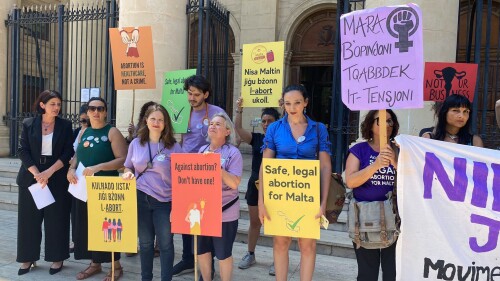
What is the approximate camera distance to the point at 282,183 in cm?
339

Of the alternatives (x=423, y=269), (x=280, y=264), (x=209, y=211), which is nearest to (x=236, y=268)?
(x=280, y=264)

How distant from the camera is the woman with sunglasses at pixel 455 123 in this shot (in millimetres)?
3188

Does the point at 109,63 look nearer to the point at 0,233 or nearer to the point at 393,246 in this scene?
the point at 0,233

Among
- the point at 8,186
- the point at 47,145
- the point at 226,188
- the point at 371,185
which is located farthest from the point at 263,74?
the point at 8,186

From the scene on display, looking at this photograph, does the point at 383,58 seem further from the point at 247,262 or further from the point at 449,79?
the point at 247,262

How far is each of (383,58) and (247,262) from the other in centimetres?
296

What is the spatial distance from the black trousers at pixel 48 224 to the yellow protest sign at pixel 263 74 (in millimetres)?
2337

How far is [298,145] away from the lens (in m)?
3.54

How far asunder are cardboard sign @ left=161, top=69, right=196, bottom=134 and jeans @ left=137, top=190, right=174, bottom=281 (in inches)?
37.6

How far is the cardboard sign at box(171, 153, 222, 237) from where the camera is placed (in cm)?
346

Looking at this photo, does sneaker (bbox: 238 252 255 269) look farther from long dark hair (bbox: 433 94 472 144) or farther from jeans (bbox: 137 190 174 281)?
long dark hair (bbox: 433 94 472 144)

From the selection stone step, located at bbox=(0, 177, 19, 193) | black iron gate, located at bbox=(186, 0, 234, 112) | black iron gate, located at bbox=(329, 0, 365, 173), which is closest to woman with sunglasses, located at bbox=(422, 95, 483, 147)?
black iron gate, located at bbox=(329, 0, 365, 173)

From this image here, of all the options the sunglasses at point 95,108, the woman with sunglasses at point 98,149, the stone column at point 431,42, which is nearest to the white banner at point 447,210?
the woman with sunglasses at point 98,149

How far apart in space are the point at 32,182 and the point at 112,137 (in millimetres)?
1156
